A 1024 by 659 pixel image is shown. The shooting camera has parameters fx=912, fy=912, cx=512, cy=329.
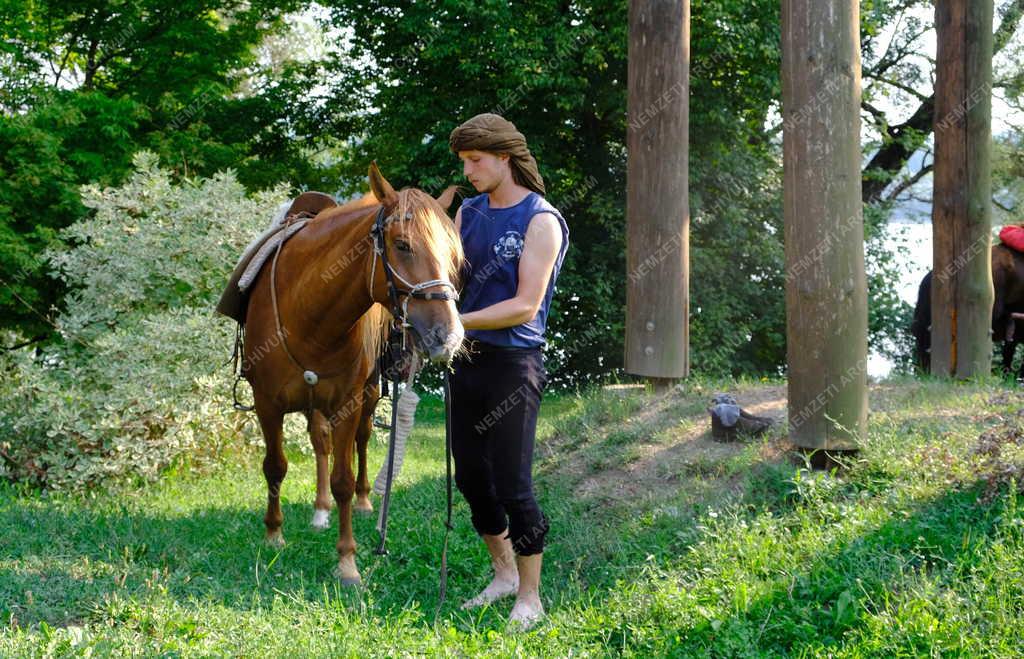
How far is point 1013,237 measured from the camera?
10.9 metres

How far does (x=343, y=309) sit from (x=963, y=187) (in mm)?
6861

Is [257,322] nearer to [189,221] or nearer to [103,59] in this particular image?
[189,221]

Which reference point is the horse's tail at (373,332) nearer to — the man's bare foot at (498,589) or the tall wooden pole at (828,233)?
the man's bare foot at (498,589)

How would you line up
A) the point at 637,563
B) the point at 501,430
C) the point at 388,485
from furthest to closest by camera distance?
the point at 637,563
the point at 388,485
the point at 501,430

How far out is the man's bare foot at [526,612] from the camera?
13.7 feet

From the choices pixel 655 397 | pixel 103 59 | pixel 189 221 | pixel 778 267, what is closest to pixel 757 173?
pixel 778 267

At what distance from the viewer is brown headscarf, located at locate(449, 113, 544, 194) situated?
4.08m

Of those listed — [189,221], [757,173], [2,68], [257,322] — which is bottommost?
[257,322]

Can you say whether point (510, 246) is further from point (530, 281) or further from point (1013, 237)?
point (1013, 237)

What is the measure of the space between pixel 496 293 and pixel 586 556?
1.94m

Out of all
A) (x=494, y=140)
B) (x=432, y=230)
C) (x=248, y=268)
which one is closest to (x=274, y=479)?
(x=248, y=268)

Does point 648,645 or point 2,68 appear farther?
point 2,68

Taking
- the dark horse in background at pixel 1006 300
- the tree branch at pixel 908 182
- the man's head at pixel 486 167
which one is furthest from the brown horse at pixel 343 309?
the tree branch at pixel 908 182

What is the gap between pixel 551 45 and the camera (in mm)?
14023
